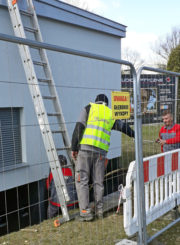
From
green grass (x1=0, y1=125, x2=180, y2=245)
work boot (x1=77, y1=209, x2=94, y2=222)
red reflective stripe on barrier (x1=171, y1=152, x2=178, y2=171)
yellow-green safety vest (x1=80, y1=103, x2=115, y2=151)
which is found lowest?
green grass (x1=0, y1=125, x2=180, y2=245)

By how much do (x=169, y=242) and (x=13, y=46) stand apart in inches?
158

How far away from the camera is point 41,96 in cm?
439

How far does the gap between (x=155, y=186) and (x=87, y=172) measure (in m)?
1.04

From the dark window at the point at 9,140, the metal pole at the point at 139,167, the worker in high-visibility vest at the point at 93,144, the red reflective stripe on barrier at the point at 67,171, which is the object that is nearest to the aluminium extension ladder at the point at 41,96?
the red reflective stripe on barrier at the point at 67,171

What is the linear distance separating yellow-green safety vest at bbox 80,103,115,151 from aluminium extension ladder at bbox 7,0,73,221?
2.05 ft

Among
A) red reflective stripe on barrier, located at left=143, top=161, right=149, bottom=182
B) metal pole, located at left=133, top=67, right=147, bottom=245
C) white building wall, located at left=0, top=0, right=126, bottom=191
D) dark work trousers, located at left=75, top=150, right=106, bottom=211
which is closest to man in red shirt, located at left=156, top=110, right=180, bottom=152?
white building wall, located at left=0, top=0, right=126, bottom=191

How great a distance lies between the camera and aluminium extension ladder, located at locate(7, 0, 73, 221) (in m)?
4.34

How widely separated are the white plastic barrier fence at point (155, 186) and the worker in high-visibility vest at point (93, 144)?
605 millimetres

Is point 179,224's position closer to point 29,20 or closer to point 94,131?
point 94,131

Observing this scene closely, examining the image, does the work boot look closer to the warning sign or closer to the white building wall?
the white building wall

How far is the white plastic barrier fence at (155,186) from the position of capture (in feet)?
10.0

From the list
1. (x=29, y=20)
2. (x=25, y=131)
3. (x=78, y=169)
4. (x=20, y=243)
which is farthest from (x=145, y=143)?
(x=29, y=20)

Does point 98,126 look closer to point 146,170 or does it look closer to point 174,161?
point 146,170

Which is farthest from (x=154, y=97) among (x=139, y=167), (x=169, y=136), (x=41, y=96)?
(x=41, y=96)
